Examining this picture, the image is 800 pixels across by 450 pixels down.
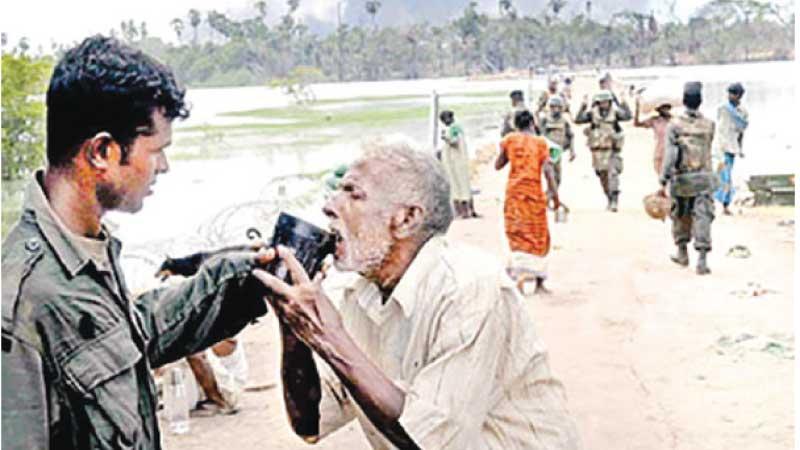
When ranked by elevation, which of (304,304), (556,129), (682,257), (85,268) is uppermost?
(85,268)

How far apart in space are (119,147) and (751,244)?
31.6 ft

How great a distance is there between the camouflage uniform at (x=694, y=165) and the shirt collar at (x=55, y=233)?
24.4 ft

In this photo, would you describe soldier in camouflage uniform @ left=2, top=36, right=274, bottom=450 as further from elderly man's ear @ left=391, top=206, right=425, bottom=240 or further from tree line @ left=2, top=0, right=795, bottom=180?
tree line @ left=2, top=0, right=795, bottom=180

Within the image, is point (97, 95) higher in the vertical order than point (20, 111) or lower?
higher

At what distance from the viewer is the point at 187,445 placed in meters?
4.97

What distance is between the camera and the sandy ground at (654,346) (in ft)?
17.0

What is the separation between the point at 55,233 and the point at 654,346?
226 inches

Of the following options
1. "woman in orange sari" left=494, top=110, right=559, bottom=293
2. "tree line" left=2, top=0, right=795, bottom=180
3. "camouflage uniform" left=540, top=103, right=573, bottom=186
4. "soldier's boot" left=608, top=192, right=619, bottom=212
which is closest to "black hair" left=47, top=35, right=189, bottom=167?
"woman in orange sari" left=494, top=110, right=559, bottom=293

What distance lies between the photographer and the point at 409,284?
6.38 feet

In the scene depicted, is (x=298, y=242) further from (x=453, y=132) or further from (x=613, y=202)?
(x=613, y=202)

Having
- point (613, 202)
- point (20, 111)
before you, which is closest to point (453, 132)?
point (613, 202)

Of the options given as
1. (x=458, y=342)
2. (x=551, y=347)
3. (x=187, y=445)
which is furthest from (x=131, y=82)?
(x=551, y=347)

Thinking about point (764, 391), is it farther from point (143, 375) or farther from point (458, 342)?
point (143, 375)

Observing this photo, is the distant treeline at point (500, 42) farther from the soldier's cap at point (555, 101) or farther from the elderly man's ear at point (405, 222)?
the elderly man's ear at point (405, 222)
